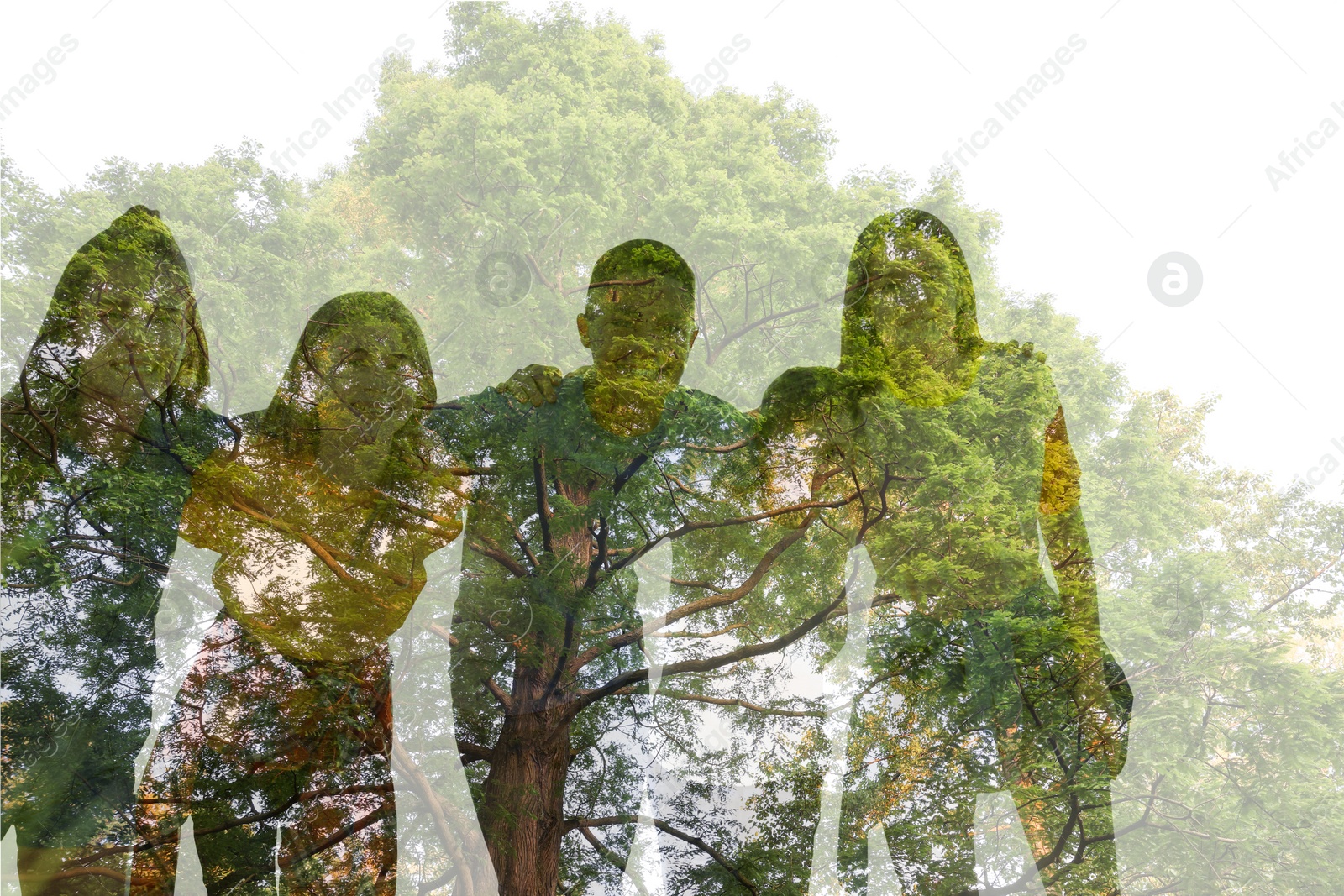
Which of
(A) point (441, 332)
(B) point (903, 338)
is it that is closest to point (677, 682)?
(B) point (903, 338)

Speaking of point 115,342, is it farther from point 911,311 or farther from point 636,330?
point 911,311

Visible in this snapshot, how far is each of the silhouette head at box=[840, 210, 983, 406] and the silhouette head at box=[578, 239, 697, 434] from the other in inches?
66.0

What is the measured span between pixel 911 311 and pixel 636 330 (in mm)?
2695

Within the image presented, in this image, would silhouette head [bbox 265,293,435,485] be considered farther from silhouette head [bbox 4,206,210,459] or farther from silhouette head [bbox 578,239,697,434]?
silhouette head [bbox 578,239,697,434]

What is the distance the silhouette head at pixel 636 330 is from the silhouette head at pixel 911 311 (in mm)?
1678

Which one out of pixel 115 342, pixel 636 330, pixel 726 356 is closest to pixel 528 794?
pixel 636 330

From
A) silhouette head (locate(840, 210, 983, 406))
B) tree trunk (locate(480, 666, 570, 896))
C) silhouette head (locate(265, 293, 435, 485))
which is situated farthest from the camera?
silhouette head (locate(840, 210, 983, 406))

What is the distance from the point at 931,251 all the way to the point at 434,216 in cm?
530

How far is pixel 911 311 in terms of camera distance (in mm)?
7766

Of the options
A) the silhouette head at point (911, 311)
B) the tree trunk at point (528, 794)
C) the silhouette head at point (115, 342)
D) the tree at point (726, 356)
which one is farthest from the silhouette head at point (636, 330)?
the silhouette head at point (115, 342)

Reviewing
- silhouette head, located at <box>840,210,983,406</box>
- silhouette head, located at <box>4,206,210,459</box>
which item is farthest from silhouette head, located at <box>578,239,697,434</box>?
silhouette head, located at <box>4,206,210,459</box>

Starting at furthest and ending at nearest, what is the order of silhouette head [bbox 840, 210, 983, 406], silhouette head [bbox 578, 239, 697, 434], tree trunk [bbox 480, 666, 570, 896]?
silhouette head [bbox 840, 210, 983, 406] < silhouette head [bbox 578, 239, 697, 434] < tree trunk [bbox 480, 666, 570, 896]

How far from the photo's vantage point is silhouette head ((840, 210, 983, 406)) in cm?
732

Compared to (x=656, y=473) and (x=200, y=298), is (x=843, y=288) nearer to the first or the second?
(x=656, y=473)
